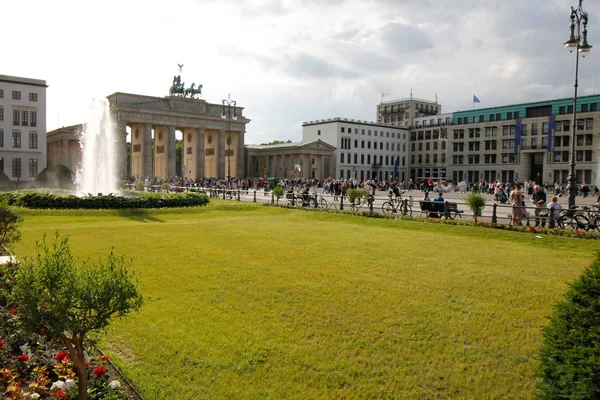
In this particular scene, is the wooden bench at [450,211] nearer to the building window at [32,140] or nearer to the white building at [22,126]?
the white building at [22,126]

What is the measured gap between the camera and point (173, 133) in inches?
3509

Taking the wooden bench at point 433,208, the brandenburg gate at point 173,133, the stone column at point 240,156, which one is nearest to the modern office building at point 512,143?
the stone column at point 240,156

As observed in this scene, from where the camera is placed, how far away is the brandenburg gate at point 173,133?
274 ft

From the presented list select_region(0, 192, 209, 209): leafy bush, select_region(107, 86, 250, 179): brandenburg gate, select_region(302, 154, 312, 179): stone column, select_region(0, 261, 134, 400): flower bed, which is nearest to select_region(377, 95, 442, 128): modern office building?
select_region(302, 154, 312, 179): stone column

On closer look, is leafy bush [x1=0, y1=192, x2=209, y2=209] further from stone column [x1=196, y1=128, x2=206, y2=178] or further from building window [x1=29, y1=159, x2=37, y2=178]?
stone column [x1=196, y1=128, x2=206, y2=178]

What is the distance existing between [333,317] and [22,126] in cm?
7714

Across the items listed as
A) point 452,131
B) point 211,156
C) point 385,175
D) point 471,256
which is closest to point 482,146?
point 452,131

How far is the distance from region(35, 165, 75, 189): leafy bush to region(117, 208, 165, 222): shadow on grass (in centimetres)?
3127

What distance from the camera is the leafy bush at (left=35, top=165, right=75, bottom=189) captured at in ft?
180

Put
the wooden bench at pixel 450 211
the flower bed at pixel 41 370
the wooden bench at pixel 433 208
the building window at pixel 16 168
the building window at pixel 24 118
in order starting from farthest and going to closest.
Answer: the building window at pixel 24 118, the building window at pixel 16 168, the wooden bench at pixel 433 208, the wooden bench at pixel 450 211, the flower bed at pixel 41 370

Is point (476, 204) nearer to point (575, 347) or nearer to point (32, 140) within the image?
point (575, 347)

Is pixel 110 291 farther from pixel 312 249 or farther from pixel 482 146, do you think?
pixel 482 146

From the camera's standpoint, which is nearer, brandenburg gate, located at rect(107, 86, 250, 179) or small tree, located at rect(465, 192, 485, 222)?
small tree, located at rect(465, 192, 485, 222)

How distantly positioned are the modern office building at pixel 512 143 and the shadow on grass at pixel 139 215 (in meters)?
62.8
